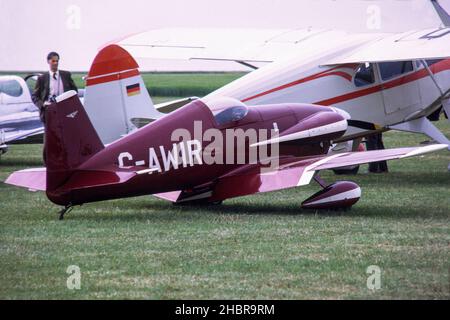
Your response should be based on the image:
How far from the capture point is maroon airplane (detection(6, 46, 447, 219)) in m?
9.53

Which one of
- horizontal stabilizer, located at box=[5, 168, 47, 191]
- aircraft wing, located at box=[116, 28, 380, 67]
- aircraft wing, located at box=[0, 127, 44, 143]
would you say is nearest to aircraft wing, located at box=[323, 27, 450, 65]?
aircraft wing, located at box=[116, 28, 380, 67]

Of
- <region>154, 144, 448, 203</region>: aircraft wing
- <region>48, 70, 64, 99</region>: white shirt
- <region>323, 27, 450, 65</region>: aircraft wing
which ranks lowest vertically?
<region>154, 144, 448, 203</region>: aircraft wing

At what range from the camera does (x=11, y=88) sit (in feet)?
55.8

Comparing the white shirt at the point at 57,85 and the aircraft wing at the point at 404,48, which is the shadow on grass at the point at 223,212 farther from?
the aircraft wing at the point at 404,48

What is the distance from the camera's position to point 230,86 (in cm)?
1259

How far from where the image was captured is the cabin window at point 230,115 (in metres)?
10.5

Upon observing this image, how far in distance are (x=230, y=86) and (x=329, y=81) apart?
1.55m

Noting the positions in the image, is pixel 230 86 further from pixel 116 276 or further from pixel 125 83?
pixel 116 276

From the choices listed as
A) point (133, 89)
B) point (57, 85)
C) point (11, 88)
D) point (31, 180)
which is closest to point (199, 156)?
point (31, 180)

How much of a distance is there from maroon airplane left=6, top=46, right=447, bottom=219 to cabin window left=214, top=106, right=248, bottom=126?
10mm

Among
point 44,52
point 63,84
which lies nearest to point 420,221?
point 63,84

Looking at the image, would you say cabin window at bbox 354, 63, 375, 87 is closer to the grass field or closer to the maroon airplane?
the grass field

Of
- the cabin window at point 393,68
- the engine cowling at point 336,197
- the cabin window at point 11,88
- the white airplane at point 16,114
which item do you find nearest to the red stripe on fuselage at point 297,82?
the cabin window at point 393,68

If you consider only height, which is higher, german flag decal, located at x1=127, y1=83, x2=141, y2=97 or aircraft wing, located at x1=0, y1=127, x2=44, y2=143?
german flag decal, located at x1=127, y1=83, x2=141, y2=97
